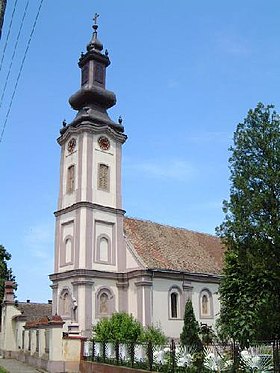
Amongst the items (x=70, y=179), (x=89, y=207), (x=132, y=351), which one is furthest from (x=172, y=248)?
(x=132, y=351)

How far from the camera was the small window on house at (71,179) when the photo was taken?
35.1 m

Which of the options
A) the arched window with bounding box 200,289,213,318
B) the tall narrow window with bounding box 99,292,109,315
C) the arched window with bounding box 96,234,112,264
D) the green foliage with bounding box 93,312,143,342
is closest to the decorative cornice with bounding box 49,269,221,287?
the arched window with bounding box 96,234,112,264

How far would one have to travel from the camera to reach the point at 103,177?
35.1 m

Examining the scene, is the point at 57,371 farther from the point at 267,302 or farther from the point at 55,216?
the point at 55,216

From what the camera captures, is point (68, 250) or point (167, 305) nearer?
point (167, 305)

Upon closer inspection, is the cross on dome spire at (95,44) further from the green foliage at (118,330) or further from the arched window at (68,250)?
the green foliage at (118,330)

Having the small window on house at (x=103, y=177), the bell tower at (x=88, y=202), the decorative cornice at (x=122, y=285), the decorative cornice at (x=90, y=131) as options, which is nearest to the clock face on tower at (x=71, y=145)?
the bell tower at (x=88, y=202)

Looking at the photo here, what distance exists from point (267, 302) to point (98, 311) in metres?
15.4

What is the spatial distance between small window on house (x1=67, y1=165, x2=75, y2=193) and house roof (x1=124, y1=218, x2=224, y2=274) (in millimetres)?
4783

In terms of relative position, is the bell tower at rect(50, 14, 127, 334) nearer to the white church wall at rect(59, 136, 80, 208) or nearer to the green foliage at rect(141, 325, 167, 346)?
the white church wall at rect(59, 136, 80, 208)

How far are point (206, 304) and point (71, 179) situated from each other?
44.0 ft

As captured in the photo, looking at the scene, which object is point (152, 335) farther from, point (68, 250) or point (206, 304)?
point (206, 304)

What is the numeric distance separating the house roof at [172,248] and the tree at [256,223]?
13.4 meters

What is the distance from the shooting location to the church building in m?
32.2
